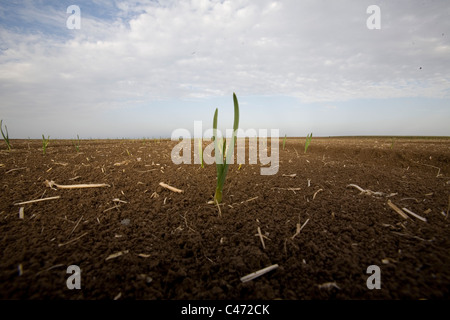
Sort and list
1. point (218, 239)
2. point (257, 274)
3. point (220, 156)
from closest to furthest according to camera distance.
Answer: point (257, 274) < point (218, 239) < point (220, 156)

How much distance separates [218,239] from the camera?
4.64 feet

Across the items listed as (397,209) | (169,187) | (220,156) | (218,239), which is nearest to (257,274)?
(218,239)

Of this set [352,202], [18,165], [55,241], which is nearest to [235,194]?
[352,202]

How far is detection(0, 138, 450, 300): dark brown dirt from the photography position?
1.01 meters

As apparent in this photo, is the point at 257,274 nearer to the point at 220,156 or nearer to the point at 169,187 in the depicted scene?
the point at 220,156

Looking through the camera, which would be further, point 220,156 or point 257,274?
point 220,156

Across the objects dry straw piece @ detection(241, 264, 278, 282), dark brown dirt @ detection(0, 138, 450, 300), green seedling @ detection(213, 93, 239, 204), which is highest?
green seedling @ detection(213, 93, 239, 204)

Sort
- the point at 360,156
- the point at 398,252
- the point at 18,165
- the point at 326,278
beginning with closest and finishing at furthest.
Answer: the point at 326,278
the point at 398,252
the point at 18,165
the point at 360,156

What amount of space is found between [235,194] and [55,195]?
167 cm

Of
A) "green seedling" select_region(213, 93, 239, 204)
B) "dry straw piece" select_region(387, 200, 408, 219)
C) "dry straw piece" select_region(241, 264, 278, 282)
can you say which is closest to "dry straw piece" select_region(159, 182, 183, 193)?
"green seedling" select_region(213, 93, 239, 204)

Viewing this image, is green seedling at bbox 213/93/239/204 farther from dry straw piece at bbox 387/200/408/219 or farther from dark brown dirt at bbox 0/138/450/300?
dry straw piece at bbox 387/200/408/219

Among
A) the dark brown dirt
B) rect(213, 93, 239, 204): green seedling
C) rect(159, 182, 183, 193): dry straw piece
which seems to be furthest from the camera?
rect(159, 182, 183, 193): dry straw piece
